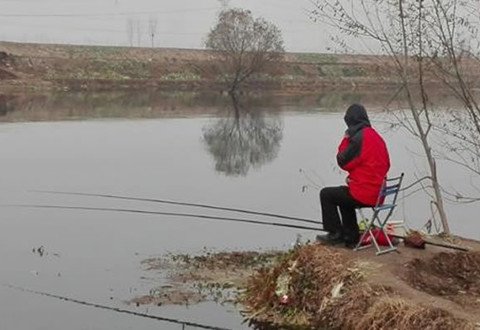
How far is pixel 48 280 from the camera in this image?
34.4 ft

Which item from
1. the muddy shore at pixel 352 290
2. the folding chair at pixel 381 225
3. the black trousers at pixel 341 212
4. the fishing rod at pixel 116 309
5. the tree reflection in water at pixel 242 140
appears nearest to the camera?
the muddy shore at pixel 352 290

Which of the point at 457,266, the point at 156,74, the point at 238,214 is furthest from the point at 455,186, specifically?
the point at 156,74

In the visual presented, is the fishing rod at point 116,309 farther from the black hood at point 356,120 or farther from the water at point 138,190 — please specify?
the black hood at point 356,120

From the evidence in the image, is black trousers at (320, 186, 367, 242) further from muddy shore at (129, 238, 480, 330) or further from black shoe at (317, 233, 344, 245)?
muddy shore at (129, 238, 480, 330)

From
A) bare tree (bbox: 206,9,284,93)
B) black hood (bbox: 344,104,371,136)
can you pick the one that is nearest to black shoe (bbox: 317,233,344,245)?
black hood (bbox: 344,104,371,136)

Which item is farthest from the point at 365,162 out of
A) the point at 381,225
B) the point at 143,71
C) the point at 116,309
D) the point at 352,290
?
the point at 143,71

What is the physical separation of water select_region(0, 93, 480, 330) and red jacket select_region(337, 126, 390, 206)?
196 cm

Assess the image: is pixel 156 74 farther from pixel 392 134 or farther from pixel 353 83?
pixel 392 134

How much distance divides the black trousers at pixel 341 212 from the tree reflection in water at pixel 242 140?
37.1 ft

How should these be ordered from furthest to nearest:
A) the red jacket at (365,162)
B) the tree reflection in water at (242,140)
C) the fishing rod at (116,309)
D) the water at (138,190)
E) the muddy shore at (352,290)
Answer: the tree reflection in water at (242,140)
the water at (138,190)
the red jacket at (365,162)
the fishing rod at (116,309)
the muddy shore at (352,290)

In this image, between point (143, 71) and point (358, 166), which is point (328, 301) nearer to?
point (358, 166)

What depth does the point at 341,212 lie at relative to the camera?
31.0 feet

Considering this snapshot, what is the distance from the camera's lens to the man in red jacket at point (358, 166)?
29.4ft

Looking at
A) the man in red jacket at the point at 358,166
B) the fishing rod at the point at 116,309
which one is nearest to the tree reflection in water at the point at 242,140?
the fishing rod at the point at 116,309
